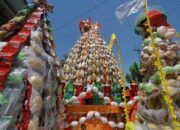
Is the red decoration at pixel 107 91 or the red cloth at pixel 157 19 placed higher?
the red cloth at pixel 157 19

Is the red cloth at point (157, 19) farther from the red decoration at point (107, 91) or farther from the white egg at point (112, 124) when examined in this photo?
the red decoration at point (107, 91)

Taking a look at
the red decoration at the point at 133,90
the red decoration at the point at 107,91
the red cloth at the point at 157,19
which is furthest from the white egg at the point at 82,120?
the red cloth at the point at 157,19

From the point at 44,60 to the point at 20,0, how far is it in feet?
10.2

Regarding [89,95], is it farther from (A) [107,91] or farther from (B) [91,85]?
(A) [107,91]

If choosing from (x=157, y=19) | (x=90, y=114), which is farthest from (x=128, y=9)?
(x=90, y=114)

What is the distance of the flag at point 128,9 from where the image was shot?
3512mm

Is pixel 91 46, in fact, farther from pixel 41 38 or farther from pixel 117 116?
pixel 41 38

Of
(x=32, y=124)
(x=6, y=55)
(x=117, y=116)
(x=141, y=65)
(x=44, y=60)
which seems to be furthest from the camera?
(x=117, y=116)

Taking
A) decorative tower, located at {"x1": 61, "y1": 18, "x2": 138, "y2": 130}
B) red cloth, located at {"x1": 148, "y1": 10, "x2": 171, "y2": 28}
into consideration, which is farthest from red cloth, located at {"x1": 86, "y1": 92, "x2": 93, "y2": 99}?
red cloth, located at {"x1": 148, "y1": 10, "x2": 171, "y2": 28}

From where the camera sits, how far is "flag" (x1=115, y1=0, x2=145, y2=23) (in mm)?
3512

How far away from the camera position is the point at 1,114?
79.3 inches

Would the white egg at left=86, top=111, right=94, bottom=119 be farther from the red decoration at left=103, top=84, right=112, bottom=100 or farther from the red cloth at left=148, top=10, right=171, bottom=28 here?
the red cloth at left=148, top=10, right=171, bottom=28

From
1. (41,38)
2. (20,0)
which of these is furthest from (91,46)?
(41,38)

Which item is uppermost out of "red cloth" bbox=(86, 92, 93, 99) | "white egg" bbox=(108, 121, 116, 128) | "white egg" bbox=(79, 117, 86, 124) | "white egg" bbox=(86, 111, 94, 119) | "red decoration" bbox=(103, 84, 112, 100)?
"red decoration" bbox=(103, 84, 112, 100)
